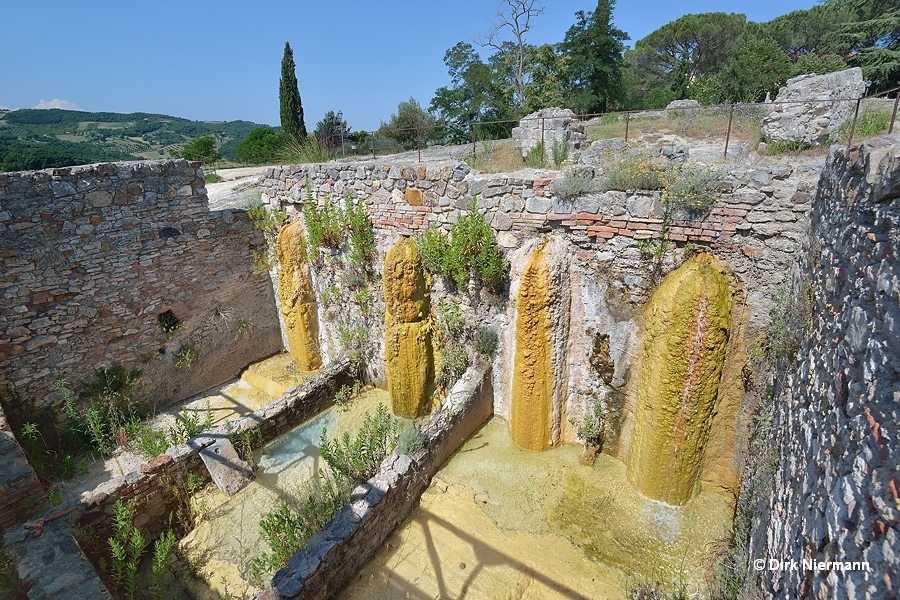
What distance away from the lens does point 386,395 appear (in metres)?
8.20

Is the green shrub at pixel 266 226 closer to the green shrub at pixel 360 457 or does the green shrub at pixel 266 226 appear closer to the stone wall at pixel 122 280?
the stone wall at pixel 122 280

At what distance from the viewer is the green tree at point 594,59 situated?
24.4 meters

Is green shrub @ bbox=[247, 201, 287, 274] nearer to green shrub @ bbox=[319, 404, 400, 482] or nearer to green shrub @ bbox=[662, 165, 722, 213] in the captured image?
green shrub @ bbox=[319, 404, 400, 482]

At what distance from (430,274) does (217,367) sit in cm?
572

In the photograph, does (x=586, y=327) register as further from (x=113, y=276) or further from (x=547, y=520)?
(x=113, y=276)

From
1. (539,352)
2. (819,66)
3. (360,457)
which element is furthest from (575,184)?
(819,66)

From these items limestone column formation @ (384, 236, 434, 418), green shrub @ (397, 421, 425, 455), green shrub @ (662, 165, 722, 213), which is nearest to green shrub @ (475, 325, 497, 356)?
limestone column formation @ (384, 236, 434, 418)

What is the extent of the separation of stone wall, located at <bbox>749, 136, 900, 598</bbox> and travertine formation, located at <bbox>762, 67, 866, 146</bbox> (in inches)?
186

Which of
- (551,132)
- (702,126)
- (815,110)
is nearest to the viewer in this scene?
(815,110)

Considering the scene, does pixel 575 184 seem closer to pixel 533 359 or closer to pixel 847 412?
pixel 533 359

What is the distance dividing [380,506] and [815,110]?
876cm

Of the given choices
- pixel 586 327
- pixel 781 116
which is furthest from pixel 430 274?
pixel 781 116

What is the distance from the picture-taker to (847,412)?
2.16 m

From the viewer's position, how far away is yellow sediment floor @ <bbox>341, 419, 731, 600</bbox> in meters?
4.49
